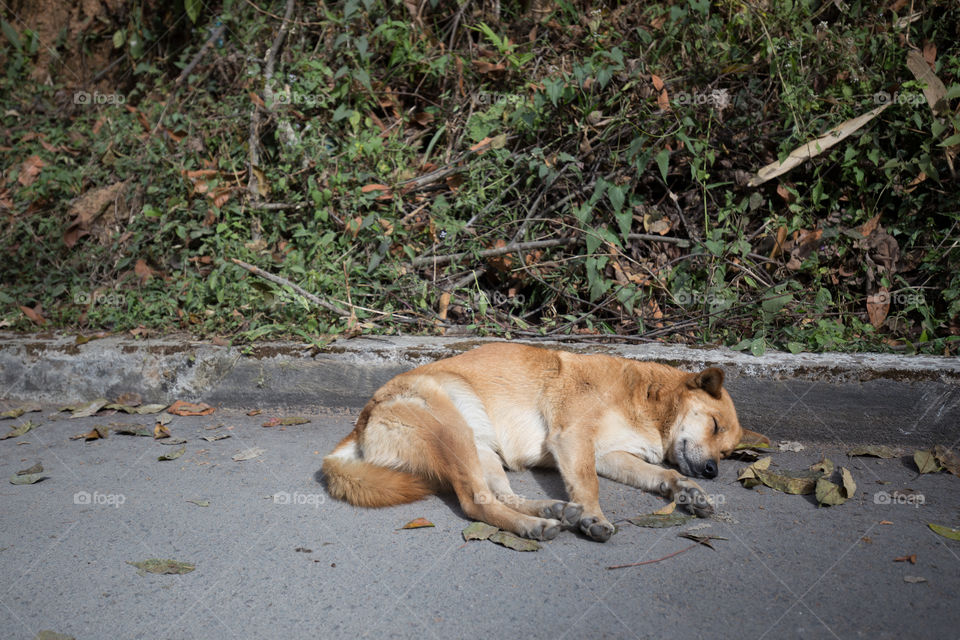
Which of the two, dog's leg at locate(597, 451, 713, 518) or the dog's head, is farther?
the dog's head

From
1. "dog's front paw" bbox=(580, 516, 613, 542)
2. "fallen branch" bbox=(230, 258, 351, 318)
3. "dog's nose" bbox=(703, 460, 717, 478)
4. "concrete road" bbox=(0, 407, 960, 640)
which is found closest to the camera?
"concrete road" bbox=(0, 407, 960, 640)

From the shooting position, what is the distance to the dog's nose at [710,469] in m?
→ 3.38

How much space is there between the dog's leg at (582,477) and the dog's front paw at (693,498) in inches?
15.0

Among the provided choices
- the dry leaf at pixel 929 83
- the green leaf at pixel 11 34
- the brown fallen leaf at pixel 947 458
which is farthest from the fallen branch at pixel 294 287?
the green leaf at pixel 11 34

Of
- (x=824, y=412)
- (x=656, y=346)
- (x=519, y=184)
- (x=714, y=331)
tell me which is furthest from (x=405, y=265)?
(x=824, y=412)

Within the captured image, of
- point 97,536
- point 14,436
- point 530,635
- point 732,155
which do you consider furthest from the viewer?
point 732,155

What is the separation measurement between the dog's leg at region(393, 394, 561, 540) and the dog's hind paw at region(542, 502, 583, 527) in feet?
0.19

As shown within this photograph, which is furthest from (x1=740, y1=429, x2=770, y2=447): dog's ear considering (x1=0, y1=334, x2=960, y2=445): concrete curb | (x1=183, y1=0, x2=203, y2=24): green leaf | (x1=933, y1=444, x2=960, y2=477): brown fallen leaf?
(x1=183, y1=0, x2=203, y2=24): green leaf

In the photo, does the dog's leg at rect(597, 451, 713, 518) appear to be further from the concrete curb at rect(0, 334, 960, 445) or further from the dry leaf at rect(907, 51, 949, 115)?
the dry leaf at rect(907, 51, 949, 115)

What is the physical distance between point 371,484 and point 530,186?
10.5 feet

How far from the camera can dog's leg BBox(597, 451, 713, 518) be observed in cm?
300

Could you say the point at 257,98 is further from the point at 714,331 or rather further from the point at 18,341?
the point at 714,331

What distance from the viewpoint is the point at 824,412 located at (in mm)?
3682

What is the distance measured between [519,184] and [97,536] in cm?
395
